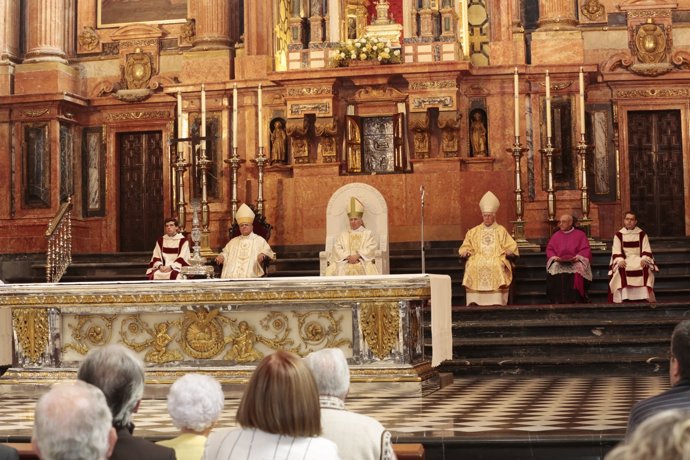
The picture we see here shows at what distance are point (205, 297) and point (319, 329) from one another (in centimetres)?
107

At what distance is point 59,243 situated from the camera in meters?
17.7

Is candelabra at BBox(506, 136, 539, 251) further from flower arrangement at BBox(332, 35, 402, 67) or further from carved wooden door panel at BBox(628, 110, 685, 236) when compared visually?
carved wooden door panel at BBox(628, 110, 685, 236)

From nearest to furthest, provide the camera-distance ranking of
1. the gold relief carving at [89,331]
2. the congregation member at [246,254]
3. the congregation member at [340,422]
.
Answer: the congregation member at [340,422], the gold relief carving at [89,331], the congregation member at [246,254]

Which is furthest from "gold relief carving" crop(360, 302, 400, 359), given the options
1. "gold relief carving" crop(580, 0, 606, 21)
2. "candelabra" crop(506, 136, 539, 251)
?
"gold relief carving" crop(580, 0, 606, 21)

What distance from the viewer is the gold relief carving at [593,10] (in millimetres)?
18109

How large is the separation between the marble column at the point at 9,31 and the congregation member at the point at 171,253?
597cm

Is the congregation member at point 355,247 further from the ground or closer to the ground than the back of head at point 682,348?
further from the ground

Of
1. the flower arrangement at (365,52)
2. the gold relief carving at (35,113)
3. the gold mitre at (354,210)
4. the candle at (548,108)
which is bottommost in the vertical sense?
the gold mitre at (354,210)

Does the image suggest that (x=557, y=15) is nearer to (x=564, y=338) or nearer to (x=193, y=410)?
(x=564, y=338)

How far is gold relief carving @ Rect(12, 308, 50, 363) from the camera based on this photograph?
11.2m

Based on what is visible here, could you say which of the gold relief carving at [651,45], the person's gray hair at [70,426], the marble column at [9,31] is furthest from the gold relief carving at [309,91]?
the person's gray hair at [70,426]

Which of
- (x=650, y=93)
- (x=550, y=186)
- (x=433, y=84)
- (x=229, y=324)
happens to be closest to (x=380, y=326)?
(x=229, y=324)

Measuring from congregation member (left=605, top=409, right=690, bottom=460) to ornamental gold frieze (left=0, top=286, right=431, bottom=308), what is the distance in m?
8.37

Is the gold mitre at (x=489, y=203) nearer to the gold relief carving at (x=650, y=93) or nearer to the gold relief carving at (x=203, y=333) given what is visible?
the gold relief carving at (x=650, y=93)
